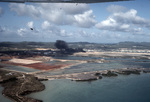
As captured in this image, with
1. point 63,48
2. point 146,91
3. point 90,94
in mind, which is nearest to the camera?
point 90,94

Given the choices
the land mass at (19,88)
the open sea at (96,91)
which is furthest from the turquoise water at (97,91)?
the land mass at (19,88)

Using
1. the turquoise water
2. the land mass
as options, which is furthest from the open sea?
the land mass

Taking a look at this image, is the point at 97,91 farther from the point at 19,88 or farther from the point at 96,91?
the point at 19,88

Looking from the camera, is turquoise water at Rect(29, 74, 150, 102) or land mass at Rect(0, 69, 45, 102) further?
turquoise water at Rect(29, 74, 150, 102)

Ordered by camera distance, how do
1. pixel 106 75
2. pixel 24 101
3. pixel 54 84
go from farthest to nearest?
pixel 106 75 → pixel 54 84 → pixel 24 101

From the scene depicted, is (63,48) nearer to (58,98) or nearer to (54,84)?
(54,84)

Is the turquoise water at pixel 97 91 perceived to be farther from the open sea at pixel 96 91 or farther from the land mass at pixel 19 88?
the land mass at pixel 19 88

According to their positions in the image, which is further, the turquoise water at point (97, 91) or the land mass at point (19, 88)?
the turquoise water at point (97, 91)

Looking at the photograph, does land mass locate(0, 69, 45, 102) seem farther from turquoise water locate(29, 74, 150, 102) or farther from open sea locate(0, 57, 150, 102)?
turquoise water locate(29, 74, 150, 102)

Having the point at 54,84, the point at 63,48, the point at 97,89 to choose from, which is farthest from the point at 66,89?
the point at 63,48
